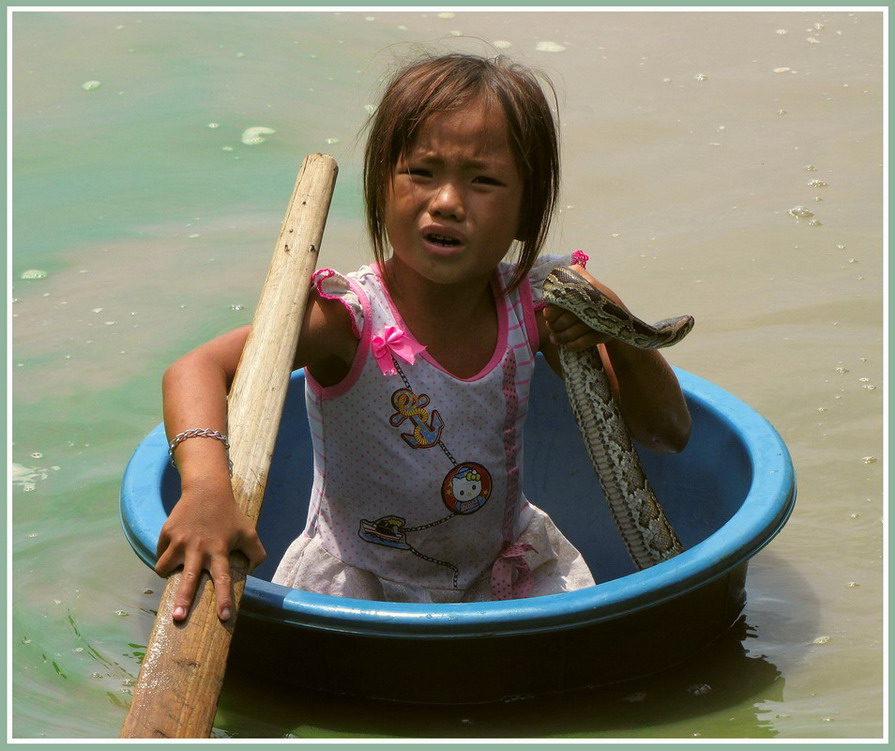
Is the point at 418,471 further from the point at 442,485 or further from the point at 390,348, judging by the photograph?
the point at 390,348

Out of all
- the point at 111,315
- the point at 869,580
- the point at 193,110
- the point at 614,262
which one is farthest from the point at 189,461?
Result: the point at 193,110

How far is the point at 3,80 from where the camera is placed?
4.70 m

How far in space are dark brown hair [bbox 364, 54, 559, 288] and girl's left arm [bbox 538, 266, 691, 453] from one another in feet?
0.50

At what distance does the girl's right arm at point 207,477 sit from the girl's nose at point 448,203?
0.27m

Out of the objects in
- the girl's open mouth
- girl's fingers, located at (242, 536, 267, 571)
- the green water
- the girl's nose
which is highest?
the girl's nose

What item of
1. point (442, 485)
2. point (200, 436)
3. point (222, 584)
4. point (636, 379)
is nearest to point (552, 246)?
point (636, 379)

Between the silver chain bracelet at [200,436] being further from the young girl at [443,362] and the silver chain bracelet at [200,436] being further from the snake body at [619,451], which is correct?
the snake body at [619,451]

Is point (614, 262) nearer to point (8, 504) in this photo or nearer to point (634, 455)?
point (634, 455)

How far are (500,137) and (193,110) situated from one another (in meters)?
3.30

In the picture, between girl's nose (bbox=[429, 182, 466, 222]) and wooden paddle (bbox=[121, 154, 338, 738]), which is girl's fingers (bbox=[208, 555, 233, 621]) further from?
girl's nose (bbox=[429, 182, 466, 222])

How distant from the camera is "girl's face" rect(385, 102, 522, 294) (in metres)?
2.23

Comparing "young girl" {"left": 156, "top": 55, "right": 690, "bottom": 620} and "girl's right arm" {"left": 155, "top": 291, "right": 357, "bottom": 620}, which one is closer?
"girl's right arm" {"left": 155, "top": 291, "right": 357, "bottom": 620}

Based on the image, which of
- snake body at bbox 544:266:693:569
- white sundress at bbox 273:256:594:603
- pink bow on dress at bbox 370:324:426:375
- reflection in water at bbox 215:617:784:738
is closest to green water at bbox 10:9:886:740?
reflection in water at bbox 215:617:784:738

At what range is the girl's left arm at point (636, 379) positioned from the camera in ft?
7.89
